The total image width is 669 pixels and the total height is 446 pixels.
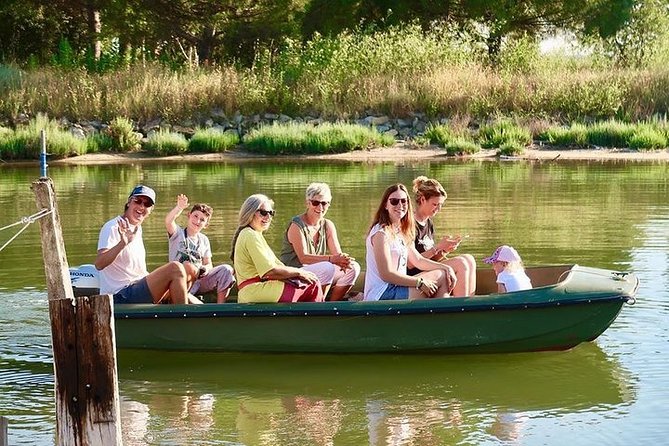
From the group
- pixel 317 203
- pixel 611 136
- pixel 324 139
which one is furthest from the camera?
pixel 324 139

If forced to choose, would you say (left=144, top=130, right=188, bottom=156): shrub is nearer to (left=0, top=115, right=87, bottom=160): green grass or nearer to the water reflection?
(left=0, top=115, right=87, bottom=160): green grass

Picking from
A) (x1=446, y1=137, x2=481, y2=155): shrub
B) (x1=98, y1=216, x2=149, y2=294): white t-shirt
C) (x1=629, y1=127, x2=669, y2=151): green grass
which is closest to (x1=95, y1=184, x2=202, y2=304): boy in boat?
(x1=98, y1=216, x2=149, y2=294): white t-shirt

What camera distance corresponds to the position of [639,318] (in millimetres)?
9938

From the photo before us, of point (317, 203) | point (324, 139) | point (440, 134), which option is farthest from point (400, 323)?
point (440, 134)

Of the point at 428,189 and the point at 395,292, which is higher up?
the point at 428,189

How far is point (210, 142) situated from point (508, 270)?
1762cm

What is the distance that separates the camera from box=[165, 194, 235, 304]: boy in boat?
30.5 feet

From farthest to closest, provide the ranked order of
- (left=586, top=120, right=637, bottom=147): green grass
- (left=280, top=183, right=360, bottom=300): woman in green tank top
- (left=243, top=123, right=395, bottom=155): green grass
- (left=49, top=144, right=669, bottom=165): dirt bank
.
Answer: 1. (left=243, top=123, right=395, bottom=155): green grass
2. (left=586, top=120, right=637, bottom=147): green grass
3. (left=49, top=144, right=669, bottom=165): dirt bank
4. (left=280, top=183, right=360, bottom=300): woman in green tank top

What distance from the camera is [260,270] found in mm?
8477

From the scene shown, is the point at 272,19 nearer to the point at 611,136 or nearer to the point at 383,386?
the point at 611,136

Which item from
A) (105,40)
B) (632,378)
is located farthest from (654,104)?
(632,378)

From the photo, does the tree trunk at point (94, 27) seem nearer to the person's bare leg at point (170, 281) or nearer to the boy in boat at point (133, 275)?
the boy in boat at point (133, 275)

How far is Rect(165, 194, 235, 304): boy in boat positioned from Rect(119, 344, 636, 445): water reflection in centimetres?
55

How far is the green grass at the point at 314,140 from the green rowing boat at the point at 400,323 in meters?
16.9
